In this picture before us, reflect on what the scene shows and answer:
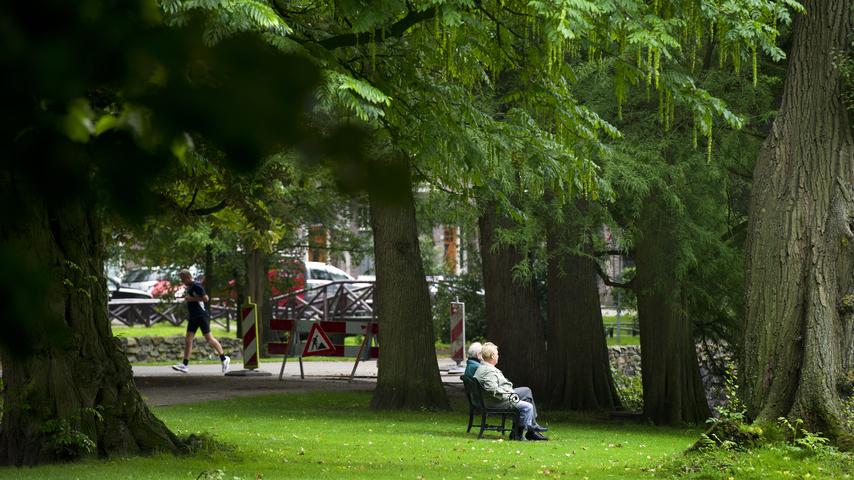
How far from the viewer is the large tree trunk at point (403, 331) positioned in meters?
18.9

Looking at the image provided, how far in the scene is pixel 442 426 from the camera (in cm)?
1662

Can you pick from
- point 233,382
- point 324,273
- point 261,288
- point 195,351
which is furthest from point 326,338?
point 324,273

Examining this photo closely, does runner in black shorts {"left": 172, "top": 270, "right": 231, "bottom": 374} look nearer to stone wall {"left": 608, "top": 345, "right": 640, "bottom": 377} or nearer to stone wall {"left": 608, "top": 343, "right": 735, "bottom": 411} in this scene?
stone wall {"left": 608, "top": 345, "right": 640, "bottom": 377}

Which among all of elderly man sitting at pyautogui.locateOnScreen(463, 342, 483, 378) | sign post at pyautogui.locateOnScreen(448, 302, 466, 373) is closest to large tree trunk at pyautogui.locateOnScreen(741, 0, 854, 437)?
elderly man sitting at pyautogui.locateOnScreen(463, 342, 483, 378)

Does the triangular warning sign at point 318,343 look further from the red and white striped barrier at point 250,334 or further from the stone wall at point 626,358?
the stone wall at point 626,358

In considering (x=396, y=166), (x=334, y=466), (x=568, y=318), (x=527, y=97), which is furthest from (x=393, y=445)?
(x=396, y=166)

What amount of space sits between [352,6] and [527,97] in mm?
2573

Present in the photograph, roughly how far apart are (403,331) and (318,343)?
16.3 ft

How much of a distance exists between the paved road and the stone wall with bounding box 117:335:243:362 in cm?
185

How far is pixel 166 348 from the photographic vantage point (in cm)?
3120

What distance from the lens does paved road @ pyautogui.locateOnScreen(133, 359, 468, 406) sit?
68.4 feet

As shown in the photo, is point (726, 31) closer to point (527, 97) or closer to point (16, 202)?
point (527, 97)

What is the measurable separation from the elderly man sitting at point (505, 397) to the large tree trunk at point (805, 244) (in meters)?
3.70

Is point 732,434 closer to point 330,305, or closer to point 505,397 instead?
point 505,397
